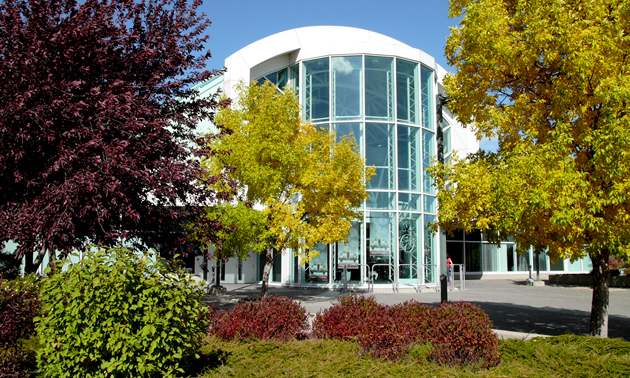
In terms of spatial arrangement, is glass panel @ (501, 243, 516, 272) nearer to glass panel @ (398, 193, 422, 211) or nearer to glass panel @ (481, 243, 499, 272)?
glass panel @ (481, 243, 499, 272)

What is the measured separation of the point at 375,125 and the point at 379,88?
6.14 feet

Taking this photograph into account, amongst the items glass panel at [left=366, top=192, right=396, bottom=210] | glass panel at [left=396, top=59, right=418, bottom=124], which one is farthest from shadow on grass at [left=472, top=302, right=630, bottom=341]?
glass panel at [left=396, top=59, right=418, bottom=124]

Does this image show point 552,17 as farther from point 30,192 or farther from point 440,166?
point 30,192

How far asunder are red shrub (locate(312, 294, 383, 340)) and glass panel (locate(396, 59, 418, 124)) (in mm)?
16307

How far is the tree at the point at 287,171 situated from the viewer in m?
14.1

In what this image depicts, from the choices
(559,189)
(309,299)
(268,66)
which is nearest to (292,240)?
(309,299)

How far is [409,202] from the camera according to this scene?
73.8ft

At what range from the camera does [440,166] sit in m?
9.57

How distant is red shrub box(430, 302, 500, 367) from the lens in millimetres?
5953

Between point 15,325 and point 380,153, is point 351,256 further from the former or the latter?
point 15,325

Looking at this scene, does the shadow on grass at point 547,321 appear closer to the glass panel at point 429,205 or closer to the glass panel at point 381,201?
the glass panel at point 381,201

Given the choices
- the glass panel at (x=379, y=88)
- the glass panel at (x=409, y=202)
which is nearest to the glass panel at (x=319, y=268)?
the glass panel at (x=409, y=202)

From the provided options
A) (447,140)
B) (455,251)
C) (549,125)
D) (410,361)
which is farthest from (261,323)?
(455,251)

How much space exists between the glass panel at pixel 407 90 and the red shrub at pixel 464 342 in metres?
17.5
